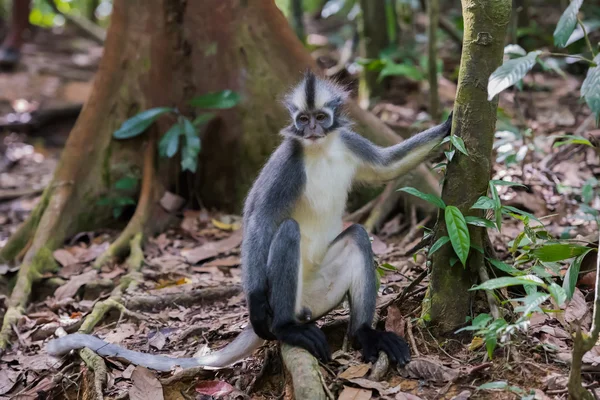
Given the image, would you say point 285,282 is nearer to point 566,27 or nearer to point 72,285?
point 566,27

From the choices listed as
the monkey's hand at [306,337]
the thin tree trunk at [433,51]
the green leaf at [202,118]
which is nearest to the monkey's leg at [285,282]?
the monkey's hand at [306,337]

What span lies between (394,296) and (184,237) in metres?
2.88

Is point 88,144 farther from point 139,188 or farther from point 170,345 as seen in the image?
point 170,345

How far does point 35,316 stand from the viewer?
5.57 m

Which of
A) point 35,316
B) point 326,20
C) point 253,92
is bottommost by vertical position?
point 35,316

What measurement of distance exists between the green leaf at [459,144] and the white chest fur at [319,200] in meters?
0.95

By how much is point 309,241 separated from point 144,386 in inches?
52.5

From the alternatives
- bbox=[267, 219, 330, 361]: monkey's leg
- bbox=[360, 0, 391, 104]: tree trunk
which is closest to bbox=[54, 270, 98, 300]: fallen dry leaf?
bbox=[267, 219, 330, 361]: monkey's leg

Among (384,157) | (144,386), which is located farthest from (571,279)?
(144,386)

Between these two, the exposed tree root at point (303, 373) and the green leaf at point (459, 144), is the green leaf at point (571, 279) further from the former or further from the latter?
the exposed tree root at point (303, 373)

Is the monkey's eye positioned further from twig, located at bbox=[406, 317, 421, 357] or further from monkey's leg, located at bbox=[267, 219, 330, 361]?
twig, located at bbox=[406, 317, 421, 357]

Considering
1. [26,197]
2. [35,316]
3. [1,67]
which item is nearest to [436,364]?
[35,316]

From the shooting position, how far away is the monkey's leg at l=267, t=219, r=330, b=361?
4004 millimetres

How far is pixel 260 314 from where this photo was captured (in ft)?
13.3
